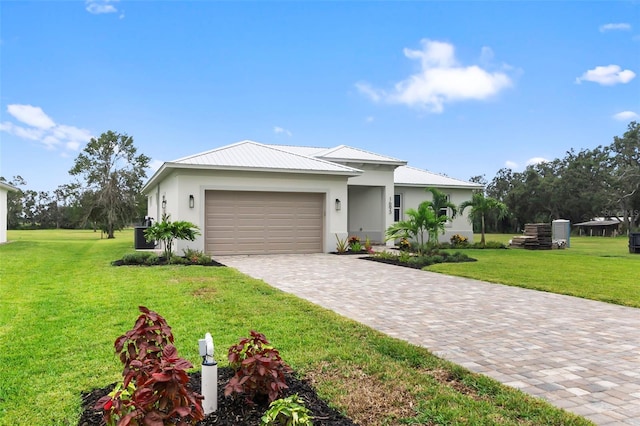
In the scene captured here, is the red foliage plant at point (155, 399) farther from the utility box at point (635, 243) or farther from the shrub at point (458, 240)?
the utility box at point (635, 243)

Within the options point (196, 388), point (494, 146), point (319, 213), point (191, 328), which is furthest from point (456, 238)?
point (196, 388)

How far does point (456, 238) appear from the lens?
Result: 21062 millimetres

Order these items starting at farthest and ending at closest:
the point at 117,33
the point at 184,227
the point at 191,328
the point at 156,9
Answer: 1. the point at 117,33
2. the point at 156,9
3. the point at 184,227
4. the point at 191,328

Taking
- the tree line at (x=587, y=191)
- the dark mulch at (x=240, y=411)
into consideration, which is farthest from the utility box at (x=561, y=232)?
the dark mulch at (x=240, y=411)

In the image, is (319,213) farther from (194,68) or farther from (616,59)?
(616,59)

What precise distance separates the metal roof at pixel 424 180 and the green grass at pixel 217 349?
14781mm

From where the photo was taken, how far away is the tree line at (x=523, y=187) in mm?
33656

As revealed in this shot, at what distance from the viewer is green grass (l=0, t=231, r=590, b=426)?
3.12 meters

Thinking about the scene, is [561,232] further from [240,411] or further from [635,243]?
[240,411]

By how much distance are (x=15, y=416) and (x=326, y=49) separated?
16.5m

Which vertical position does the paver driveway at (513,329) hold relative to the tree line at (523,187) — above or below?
below

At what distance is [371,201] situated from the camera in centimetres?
2088

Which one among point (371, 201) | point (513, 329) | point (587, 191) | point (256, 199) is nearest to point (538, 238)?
point (371, 201)

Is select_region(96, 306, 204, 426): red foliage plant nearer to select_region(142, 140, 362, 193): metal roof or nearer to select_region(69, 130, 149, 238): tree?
select_region(142, 140, 362, 193): metal roof
